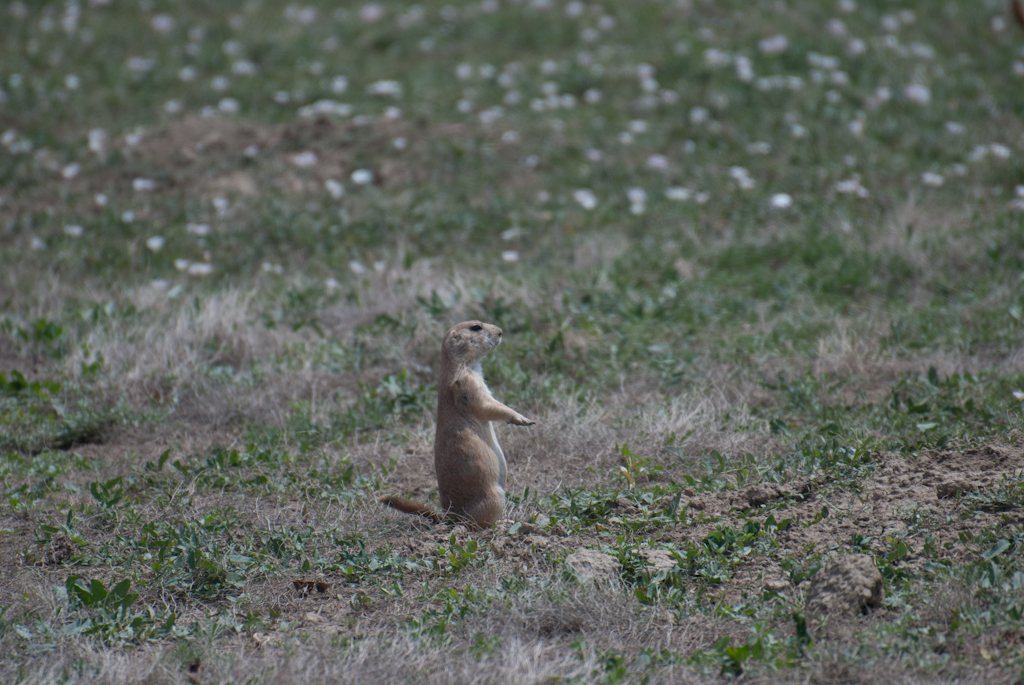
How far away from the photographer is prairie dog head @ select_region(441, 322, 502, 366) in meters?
4.15

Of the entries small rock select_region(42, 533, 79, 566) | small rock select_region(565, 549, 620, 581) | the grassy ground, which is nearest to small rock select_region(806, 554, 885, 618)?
the grassy ground

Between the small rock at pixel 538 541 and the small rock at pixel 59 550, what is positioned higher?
the small rock at pixel 538 541

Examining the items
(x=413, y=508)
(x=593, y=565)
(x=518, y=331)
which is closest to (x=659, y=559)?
(x=593, y=565)

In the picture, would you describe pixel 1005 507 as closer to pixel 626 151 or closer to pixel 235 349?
pixel 235 349

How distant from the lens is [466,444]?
3.99m

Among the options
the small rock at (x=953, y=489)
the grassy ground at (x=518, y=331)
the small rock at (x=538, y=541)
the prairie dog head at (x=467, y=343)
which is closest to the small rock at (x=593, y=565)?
the grassy ground at (x=518, y=331)

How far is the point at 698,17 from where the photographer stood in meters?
10.8

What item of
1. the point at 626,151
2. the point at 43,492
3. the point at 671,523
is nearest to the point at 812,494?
the point at 671,523

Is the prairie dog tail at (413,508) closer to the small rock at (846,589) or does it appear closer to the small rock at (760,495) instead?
the small rock at (760,495)

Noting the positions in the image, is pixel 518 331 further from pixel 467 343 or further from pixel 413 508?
pixel 413 508

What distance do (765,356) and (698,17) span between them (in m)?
6.54

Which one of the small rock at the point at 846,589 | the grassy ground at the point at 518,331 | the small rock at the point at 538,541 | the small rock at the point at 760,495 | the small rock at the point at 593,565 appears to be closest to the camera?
the small rock at the point at 846,589

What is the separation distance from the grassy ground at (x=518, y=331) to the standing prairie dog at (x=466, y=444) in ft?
0.40

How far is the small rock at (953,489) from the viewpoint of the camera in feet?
12.9
